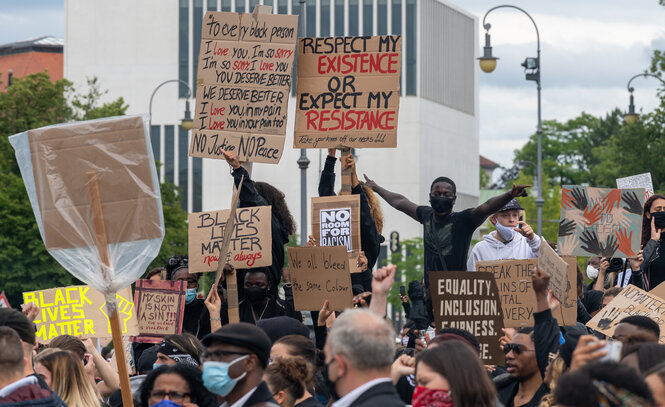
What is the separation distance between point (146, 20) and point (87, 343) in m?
67.9

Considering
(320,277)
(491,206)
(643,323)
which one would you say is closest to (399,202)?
(491,206)

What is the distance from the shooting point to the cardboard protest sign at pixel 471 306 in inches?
332

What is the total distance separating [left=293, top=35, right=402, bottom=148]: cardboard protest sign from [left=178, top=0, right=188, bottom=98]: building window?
2562 inches

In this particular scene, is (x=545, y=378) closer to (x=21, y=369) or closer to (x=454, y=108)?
(x=21, y=369)

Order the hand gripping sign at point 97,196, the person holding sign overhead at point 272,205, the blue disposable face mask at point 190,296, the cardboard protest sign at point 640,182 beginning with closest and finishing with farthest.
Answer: the hand gripping sign at point 97,196 < the person holding sign overhead at point 272,205 < the blue disposable face mask at point 190,296 < the cardboard protest sign at point 640,182

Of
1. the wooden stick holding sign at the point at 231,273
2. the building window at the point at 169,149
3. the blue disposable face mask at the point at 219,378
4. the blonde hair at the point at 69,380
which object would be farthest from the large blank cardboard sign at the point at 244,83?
the building window at the point at 169,149

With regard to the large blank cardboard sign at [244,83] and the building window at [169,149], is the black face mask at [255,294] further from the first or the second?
the building window at [169,149]

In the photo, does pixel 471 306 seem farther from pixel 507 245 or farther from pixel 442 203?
pixel 507 245

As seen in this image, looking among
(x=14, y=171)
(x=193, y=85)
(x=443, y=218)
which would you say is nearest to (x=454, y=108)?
(x=193, y=85)

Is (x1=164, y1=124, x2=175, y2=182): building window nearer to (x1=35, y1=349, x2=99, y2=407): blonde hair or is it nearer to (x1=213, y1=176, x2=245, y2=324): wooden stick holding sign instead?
(x1=213, y1=176, x2=245, y2=324): wooden stick holding sign

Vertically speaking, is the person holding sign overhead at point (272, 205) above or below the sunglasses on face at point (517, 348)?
above

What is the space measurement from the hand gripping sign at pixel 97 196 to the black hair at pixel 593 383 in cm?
339

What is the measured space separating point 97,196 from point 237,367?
2.02 metres

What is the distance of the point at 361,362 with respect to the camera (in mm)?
5426
